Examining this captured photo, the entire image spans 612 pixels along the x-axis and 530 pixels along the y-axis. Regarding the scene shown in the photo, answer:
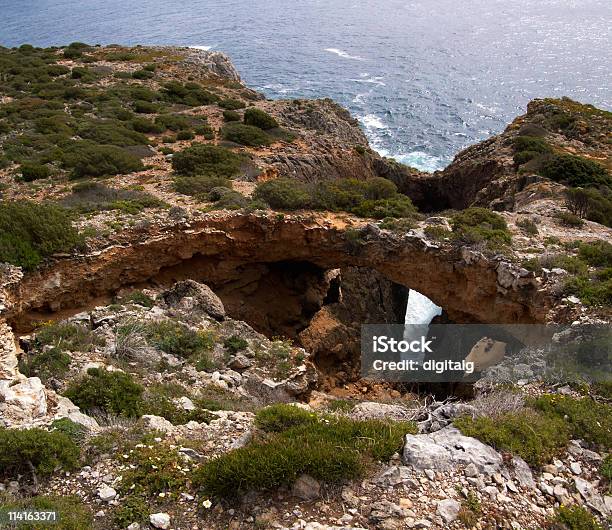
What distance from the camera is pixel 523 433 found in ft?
25.7

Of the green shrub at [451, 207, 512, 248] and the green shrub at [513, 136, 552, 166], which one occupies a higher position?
the green shrub at [513, 136, 552, 166]

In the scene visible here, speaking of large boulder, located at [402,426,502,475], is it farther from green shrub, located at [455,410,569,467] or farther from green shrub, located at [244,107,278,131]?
green shrub, located at [244,107,278,131]

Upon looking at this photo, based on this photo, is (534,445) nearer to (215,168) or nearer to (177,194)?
(177,194)

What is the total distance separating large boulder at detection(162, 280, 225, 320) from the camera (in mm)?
15062

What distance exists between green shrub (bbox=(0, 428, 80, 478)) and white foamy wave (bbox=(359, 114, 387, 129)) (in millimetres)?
55152

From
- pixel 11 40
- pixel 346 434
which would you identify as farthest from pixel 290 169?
pixel 11 40

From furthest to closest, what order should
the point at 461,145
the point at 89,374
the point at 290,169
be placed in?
1. the point at 461,145
2. the point at 290,169
3. the point at 89,374

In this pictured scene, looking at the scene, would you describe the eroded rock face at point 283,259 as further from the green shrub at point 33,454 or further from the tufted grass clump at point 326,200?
the green shrub at point 33,454

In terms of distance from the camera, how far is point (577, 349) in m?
11.2

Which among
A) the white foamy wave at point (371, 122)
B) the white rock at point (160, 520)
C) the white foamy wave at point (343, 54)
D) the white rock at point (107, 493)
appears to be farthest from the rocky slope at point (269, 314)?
the white foamy wave at point (343, 54)

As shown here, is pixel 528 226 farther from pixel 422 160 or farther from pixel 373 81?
pixel 373 81

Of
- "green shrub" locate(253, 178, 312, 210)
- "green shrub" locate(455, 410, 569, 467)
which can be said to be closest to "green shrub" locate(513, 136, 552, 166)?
"green shrub" locate(253, 178, 312, 210)

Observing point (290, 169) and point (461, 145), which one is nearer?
point (290, 169)

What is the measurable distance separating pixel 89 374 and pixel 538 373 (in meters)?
9.80
